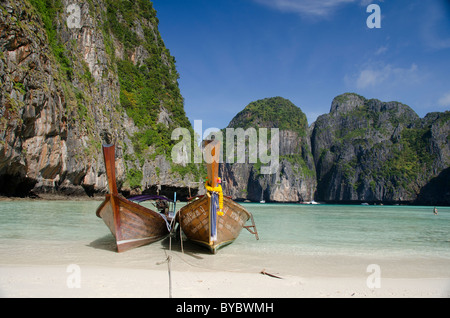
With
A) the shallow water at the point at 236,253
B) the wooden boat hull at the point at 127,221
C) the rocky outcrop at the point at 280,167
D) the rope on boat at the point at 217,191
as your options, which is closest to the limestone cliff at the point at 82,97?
the shallow water at the point at 236,253

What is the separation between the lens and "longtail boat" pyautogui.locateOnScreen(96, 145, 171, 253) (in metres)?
5.90

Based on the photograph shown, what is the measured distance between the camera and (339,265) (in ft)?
19.5

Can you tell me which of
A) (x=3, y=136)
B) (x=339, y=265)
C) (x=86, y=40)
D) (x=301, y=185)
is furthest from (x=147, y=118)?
(x=301, y=185)

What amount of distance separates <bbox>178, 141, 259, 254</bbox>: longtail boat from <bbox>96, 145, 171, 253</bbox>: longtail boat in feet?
2.96

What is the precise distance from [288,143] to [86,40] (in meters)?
84.6

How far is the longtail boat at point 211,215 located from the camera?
236 inches

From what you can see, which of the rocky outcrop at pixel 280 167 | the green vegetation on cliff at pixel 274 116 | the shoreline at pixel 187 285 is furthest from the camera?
the green vegetation on cliff at pixel 274 116

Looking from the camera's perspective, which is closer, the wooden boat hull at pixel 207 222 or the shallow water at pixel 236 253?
the shallow water at pixel 236 253

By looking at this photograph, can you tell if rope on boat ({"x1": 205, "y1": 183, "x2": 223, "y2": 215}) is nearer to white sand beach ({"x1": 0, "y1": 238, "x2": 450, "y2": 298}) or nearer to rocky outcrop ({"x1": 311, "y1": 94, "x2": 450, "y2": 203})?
white sand beach ({"x1": 0, "y1": 238, "x2": 450, "y2": 298})

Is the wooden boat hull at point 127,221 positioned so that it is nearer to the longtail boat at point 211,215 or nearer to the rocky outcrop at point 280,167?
the longtail boat at point 211,215

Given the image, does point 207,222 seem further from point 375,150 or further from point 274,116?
point 274,116

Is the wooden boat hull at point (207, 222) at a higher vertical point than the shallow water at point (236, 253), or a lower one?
higher
